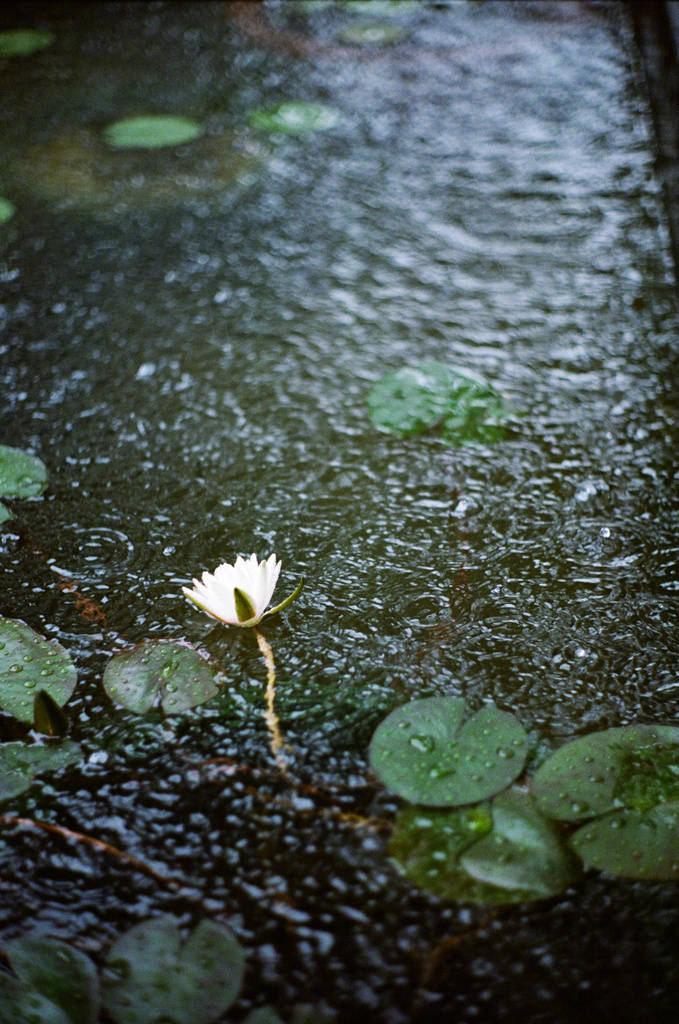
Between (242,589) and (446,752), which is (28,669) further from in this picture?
(446,752)

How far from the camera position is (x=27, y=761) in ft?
2.97

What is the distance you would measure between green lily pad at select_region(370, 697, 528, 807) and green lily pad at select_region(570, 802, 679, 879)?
0.30 ft

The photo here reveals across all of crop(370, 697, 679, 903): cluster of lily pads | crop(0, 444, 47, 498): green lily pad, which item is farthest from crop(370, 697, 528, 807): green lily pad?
crop(0, 444, 47, 498): green lily pad

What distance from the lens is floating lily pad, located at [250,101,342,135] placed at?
215 centimetres

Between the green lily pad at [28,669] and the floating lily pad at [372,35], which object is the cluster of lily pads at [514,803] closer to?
the green lily pad at [28,669]

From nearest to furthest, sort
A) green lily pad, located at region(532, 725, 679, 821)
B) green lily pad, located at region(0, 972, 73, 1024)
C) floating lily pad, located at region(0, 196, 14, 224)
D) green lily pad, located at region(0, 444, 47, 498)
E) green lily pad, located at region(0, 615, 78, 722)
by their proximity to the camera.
A: green lily pad, located at region(0, 972, 73, 1024), green lily pad, located at region(532, 725, 679, 821), green lily pad, located at region(0, 615, 78, 722), green lily pad, located at region(0, 444, 47, 498), floating lily pad, located at region(0, 196, 14, 224)

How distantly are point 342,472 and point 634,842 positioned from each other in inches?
26.5

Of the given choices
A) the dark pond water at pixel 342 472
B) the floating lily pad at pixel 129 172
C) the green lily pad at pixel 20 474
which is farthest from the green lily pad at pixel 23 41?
the green lily pad at pixel 20 474

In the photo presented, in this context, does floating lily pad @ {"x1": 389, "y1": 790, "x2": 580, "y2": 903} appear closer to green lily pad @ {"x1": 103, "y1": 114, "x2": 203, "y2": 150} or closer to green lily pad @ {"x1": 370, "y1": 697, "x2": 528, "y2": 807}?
green lily pad @ {"x1": 370, "y1": 697, "x2": 528, "y2": 807}

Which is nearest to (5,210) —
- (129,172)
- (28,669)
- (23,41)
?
(129,172)

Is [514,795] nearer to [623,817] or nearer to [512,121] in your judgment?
[623,817]

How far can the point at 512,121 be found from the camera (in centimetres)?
211

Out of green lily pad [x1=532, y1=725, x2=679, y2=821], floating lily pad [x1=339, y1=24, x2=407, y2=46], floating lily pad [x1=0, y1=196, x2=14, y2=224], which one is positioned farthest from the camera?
floating lily pad [x1=339, y1=24, x2=407, y2=46]

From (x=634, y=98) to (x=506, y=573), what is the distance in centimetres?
167
